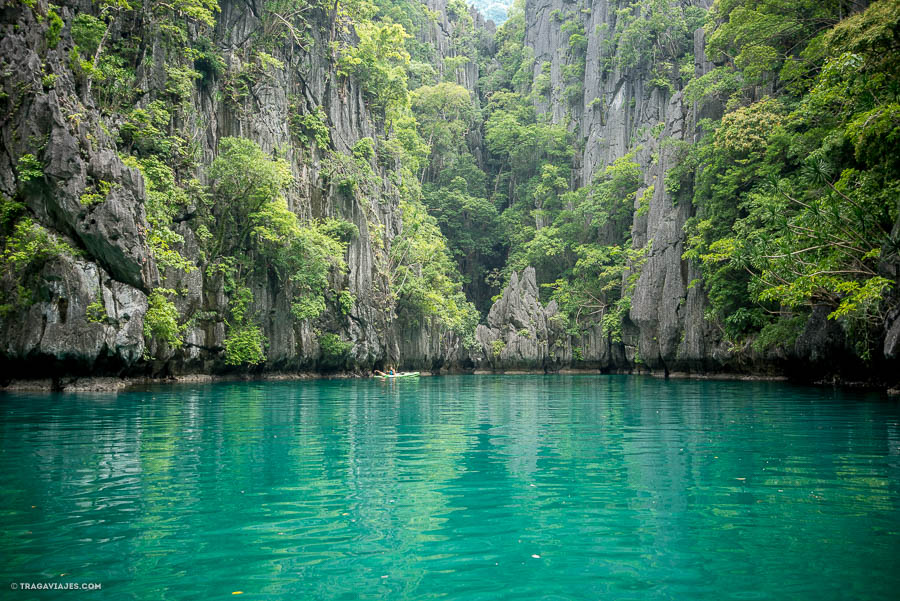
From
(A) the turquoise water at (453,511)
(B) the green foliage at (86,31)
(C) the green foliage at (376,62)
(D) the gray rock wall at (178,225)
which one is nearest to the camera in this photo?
(A) the turquoise water at (453,511)

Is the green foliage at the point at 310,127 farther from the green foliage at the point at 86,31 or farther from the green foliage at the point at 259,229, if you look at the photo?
the green foliage at the point at 86,31

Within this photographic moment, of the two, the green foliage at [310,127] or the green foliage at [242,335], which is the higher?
A: the green foliage at [310,127]

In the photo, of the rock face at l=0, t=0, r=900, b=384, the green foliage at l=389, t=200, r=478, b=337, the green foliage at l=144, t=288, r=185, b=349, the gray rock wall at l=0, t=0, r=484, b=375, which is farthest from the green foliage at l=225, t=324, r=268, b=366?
the green foliage at l=389, t=200, r=478, b=337

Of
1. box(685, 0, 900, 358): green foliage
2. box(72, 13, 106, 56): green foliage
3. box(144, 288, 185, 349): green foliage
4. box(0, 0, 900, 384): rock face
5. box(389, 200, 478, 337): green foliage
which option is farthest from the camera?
box(389, 200, 478, 337): green foliage

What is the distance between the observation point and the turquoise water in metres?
3.71

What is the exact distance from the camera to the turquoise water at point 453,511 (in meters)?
3.71

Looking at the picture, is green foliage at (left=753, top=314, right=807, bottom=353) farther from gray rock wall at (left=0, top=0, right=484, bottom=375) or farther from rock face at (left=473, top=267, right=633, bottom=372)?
gray rock wall at (left=0, top=0, right=484, bottom=375)

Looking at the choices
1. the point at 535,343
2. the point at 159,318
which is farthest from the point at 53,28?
the point at 535,343

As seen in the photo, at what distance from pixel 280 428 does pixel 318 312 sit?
2107 centimetres

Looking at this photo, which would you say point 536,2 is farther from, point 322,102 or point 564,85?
point 322,102

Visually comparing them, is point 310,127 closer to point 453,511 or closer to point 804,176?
point 804,176

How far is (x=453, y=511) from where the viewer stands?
5340mm

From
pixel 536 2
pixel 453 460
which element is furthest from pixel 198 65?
pixel 536 2

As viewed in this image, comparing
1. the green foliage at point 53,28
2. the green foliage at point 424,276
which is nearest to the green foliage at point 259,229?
the green foliage at point 53,28
